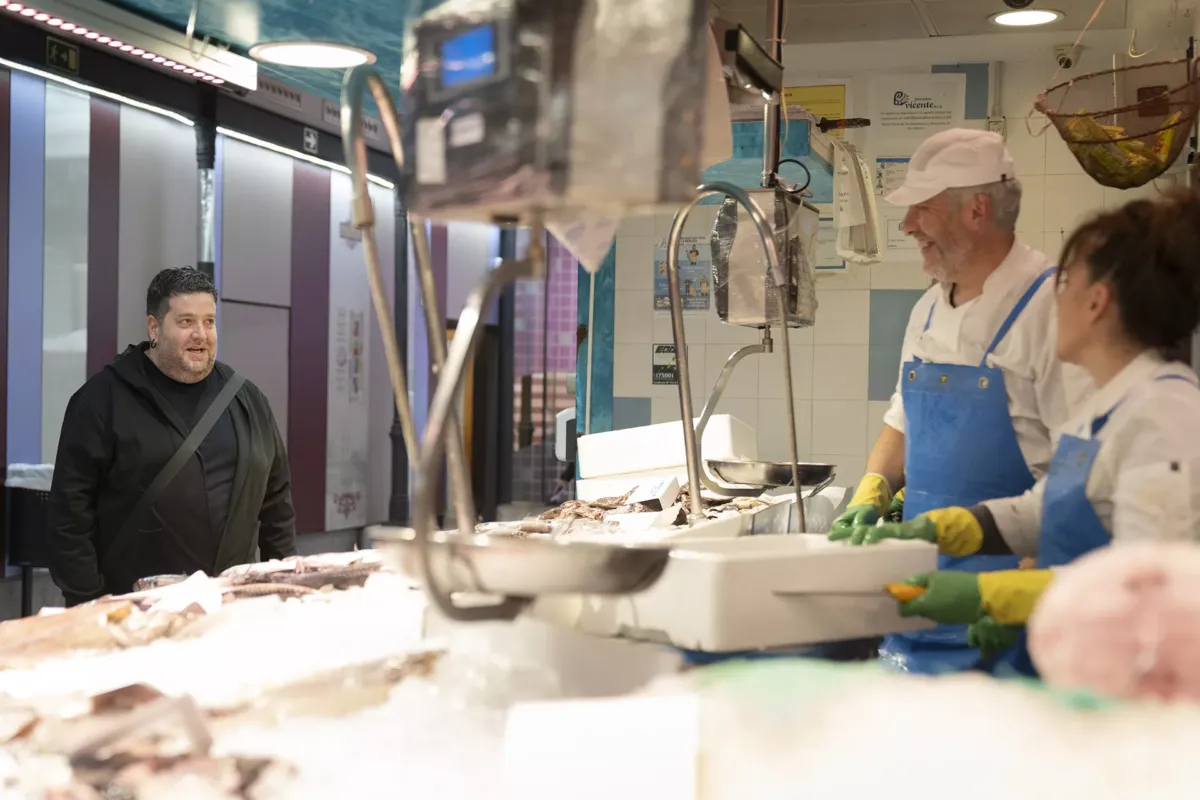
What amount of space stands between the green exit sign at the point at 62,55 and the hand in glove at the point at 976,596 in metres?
5.51

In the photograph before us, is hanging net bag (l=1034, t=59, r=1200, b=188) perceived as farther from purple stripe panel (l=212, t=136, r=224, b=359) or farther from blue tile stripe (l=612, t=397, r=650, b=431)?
purple stripe panel (l=212, t=136, r=224, b=359)

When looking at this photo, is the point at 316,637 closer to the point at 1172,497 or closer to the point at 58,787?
the point at 58,787

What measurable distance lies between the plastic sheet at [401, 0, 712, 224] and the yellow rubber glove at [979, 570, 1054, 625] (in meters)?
0.80

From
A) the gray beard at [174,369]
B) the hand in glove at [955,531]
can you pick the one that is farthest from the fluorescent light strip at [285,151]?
the hand in glove at [955,531]

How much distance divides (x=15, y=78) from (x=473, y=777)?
18.4ft

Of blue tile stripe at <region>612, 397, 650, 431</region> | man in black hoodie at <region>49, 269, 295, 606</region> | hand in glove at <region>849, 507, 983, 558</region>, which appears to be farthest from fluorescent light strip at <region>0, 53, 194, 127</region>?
hand in glove at <region>849, 507, 983, 558</region>

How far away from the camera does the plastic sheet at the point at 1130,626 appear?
1.07m

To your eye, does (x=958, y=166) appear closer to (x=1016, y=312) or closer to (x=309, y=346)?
(x=1016, y=312)

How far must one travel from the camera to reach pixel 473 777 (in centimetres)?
118

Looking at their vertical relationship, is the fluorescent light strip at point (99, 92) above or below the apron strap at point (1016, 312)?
above

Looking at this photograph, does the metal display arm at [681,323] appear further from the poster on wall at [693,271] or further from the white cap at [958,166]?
the poster on wall at [693,271]

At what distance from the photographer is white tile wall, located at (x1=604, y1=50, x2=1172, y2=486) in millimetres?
5957

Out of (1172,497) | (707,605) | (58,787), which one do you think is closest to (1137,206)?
(1172,497)

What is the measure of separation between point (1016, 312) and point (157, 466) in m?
2.79
